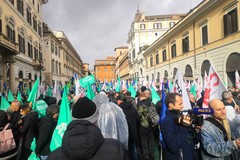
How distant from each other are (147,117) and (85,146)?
12.1 ft

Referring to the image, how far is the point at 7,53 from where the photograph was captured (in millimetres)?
20953

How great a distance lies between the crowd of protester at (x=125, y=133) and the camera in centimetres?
180

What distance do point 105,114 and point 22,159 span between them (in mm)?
2260

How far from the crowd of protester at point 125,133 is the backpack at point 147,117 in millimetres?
22

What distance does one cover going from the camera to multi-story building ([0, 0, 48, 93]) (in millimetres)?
20734

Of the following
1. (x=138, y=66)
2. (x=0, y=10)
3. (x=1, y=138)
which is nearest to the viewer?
(x=1, y=138)

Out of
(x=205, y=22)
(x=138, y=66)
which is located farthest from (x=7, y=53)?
(x=138, y=66)

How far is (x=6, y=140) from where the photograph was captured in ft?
13.2

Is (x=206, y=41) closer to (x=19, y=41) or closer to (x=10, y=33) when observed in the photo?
(x=10, y=33)

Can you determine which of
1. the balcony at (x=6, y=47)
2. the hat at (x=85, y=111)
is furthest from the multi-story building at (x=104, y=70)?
the hat at (x=85, y=111)

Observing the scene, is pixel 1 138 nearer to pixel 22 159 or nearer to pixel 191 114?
pixel 22 159

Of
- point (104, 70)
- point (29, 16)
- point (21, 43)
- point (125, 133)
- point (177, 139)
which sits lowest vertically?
point (125, 133)

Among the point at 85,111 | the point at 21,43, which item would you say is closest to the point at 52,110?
the point at 85,111

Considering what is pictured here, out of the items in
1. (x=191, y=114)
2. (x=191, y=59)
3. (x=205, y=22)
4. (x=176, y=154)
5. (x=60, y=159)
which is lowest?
(x=176, y=154)
